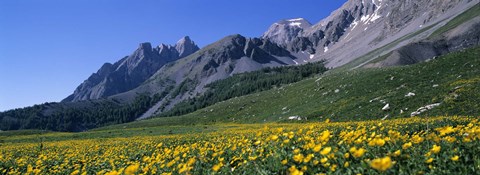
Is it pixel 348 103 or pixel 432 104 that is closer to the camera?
pixel 432 104

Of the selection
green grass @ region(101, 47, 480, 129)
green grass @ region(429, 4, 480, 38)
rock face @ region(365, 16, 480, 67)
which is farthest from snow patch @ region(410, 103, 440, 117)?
green grass @ region(429, 4, 480, 38)

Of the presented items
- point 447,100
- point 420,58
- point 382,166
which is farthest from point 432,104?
point 420,58

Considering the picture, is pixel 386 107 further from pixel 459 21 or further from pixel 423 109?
pixel 459 21

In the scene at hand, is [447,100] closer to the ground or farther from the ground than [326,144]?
closer to the ground

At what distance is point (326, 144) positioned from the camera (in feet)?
24.2

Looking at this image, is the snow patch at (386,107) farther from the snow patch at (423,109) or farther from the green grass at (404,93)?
the snow patch at (423,109)

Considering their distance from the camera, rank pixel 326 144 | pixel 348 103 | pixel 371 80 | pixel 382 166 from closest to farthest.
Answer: pixel 382 166, pixel 326 144, pixel 348 103, pixel 371 80

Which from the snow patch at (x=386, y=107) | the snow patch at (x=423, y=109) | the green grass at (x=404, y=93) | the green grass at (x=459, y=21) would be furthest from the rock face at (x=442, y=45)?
the snow patch at (x=423, y=109)

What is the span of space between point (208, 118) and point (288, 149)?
290 feet

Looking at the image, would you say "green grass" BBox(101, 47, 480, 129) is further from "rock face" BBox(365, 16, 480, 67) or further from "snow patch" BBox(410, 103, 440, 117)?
"rock face" BBox(365, 16, 480, 67)

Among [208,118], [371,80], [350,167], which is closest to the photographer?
[350,167]

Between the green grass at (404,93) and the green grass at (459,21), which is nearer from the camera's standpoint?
the green grass at (404,93)

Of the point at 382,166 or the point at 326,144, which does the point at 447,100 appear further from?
the point at 382,166

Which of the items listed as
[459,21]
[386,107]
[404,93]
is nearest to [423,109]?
[386,107]
